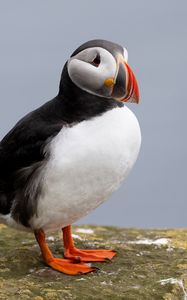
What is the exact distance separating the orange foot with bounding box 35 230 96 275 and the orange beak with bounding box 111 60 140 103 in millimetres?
1496

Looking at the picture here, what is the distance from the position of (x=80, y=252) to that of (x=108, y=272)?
53 centimetres

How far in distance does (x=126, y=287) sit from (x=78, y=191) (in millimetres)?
941

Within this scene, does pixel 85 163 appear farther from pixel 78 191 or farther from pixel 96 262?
pixel 96 262

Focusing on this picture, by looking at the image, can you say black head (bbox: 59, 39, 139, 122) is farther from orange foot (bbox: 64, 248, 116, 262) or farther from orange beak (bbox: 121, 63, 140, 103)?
orange foot (bbox: 64, 248, 116, 262)

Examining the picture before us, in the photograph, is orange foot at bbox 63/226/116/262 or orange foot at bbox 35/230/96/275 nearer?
orange foot at bbox 35/230/96/275

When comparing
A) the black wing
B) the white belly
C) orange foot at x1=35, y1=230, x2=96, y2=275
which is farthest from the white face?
orange foot at x1=35, y1=230, x2=96, y2=275

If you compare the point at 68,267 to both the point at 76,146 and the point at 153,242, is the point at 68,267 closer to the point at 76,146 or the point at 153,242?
the point at 76,146

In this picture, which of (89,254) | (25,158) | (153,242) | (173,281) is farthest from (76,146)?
(153,242)

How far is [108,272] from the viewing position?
7.06 m

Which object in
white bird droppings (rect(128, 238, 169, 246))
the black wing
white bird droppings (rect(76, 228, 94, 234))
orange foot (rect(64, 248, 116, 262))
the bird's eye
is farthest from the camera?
white bird droppings (rect(76, 228, 94, 234))

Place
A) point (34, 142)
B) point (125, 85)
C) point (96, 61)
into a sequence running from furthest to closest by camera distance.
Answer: point (34, 142) → point (96, 61) → point (125, 85)

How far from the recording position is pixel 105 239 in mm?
8469

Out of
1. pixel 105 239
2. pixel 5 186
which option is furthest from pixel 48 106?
pixel 105 239

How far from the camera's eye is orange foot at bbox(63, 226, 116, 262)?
24.2ft
